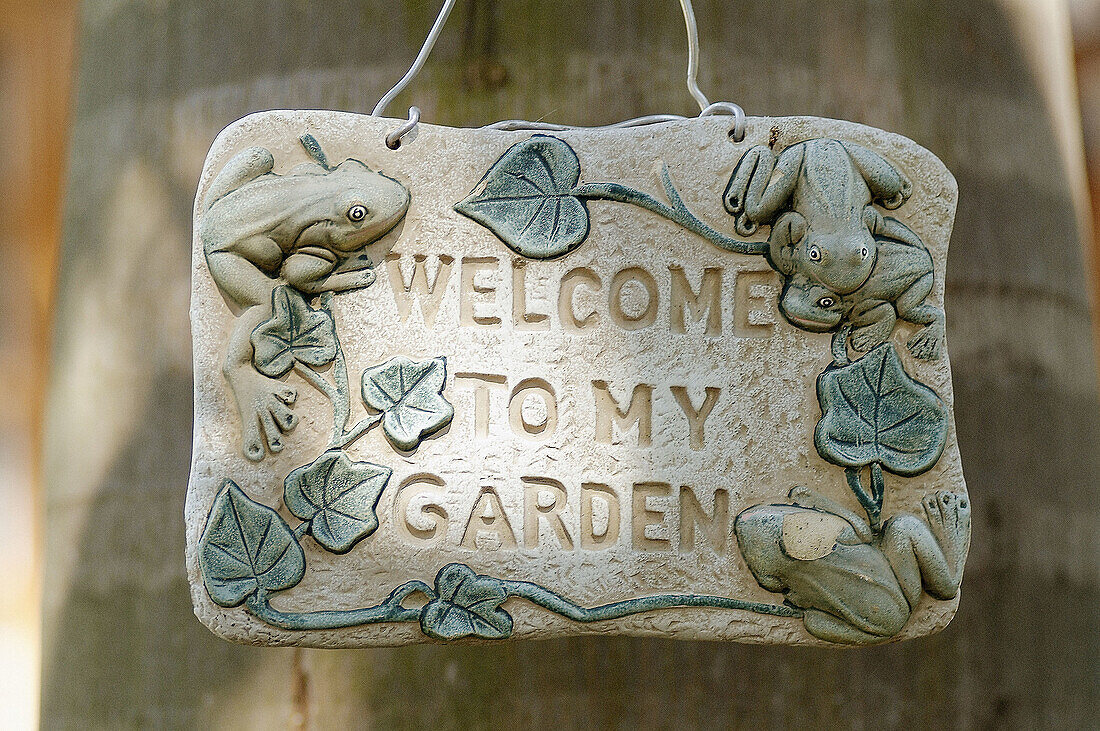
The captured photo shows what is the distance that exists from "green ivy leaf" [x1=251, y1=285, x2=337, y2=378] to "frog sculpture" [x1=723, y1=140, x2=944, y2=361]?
455mm

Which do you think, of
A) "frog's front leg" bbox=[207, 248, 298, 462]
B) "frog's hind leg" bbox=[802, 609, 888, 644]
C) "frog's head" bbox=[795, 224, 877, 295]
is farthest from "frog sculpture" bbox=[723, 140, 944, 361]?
"frog's front leg" bbox=[207, 248, 298, 462]

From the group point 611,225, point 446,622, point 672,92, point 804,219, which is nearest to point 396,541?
point 446,622

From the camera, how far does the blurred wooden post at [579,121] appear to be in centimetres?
134

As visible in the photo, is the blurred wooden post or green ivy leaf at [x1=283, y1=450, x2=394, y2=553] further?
the blurred wooden post

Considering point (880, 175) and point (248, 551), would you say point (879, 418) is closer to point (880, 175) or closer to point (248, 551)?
point (880, 175)

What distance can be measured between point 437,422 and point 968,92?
37.0 inches

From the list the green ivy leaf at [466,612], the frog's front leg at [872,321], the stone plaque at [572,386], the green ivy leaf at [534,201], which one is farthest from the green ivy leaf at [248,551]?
the frog's front leg at [872,321]

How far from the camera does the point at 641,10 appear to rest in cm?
142

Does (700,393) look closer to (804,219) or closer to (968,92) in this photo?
(804,219)

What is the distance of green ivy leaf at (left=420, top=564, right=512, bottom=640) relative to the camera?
1060 millimetres

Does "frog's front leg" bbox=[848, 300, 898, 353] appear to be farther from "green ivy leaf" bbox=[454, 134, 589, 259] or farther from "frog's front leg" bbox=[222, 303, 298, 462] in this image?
"frog's front leg" bbox=[222, 303, 298, 462]

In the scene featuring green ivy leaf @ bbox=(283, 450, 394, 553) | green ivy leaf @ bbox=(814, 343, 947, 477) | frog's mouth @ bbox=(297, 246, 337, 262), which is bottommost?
green ivy leaf @ bbox=(283, 450, 394, 553)

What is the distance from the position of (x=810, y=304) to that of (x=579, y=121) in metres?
0.47

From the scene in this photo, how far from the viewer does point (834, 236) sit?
1098mm
